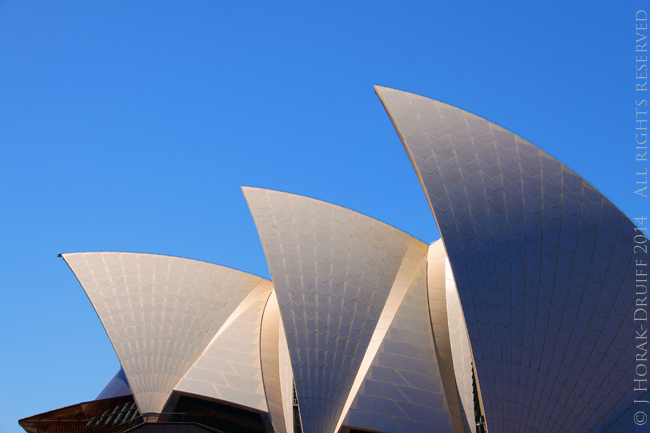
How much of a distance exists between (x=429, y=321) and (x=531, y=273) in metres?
5.02

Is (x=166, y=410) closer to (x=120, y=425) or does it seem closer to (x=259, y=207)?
(x=120, y=425)

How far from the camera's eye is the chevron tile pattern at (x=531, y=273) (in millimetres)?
21828

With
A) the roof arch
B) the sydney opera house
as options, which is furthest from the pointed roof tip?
the roof arch

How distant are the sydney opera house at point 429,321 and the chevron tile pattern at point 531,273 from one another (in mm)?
57

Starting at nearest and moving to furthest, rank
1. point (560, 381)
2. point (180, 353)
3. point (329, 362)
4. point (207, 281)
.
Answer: point (560, 381)
point (329, 362)
point (180, 353)
point (207, 281)

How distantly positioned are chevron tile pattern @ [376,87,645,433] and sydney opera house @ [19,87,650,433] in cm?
6

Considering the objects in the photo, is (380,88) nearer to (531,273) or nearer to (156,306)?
(531,273)

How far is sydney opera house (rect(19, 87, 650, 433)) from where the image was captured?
2225cm

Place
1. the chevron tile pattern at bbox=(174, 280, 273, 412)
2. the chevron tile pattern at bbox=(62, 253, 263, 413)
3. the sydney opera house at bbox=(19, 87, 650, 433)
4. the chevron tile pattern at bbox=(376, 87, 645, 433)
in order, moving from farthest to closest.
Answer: the chevron tile pattern at bbox=(62, 253, 263, 413) < the chevron tile pattern at bbox=(174, 280, 273, 412) < the sydney opera house at bbox=(19, 87, 650, 433) < the chevron tile pattern at bbox=(376, 87, 645, 433)

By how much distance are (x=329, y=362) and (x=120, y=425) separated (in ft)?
43.2

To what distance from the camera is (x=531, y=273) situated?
23203 millimetres

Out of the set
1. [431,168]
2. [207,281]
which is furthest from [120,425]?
[431,168]

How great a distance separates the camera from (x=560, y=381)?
2205 cm

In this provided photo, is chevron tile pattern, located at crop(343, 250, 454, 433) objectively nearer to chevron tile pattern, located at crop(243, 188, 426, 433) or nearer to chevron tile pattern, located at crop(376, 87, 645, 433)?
chevron tile pattern, located at crop(243, 188, 426, 433)
